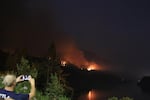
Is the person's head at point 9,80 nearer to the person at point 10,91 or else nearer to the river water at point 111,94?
the person at point 10,91

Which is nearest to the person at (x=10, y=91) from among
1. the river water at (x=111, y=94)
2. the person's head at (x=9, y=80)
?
the person's head at (x=9, y=80)

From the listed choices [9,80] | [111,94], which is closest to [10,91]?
[9,80]

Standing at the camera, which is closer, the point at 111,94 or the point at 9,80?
the point at 9,80

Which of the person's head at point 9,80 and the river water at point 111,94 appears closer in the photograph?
the person's head at point 9,80

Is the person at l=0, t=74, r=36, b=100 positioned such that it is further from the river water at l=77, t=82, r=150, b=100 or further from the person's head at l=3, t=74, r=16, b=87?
the river water at l=77, t=82, r=150, b=100

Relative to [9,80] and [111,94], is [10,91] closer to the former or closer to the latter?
[9,80]

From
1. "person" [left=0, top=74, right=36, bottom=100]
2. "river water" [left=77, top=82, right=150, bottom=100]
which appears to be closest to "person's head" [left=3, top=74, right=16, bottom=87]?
"person" [left=0, top=74, right=36, bottom=100]

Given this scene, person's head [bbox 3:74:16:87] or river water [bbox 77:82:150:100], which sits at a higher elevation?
river water [bbox 77:82:150:100]

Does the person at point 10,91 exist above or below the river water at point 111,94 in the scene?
below

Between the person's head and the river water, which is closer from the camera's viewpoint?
the person's head

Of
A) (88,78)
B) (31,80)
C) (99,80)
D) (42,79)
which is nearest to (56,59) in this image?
(42,79)

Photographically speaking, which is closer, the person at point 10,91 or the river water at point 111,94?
the person at point 10,91

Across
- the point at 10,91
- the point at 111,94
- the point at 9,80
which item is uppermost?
the point at 111,94

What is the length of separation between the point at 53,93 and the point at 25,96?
11.4m
